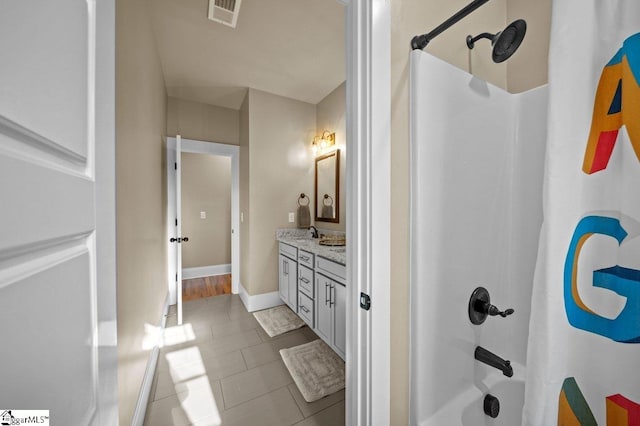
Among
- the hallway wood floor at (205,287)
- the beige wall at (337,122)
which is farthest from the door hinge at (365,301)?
the hallway wood floor at (205,287)

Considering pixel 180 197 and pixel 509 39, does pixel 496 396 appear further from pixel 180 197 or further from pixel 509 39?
pixel 180 197

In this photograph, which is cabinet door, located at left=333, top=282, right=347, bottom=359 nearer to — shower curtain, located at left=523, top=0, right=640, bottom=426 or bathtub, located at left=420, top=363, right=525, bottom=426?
bathtub, located at left=420, top=363, right=525, bottom=426

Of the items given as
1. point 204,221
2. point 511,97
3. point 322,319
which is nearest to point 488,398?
point 322,319

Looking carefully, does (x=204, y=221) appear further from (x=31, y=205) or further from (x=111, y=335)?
(x=31, y=205)

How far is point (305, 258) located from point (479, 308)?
157 centimetres

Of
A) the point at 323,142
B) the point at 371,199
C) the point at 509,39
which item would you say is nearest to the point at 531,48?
the point at 509,39

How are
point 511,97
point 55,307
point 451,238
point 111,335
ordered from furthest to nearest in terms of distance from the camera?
point 511,97
point 451,238
point 111,335
point 55,307

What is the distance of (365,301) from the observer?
2.77 ft

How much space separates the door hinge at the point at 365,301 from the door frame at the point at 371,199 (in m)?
0.01

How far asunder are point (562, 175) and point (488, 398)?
1093 mm

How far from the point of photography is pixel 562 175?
62 cm

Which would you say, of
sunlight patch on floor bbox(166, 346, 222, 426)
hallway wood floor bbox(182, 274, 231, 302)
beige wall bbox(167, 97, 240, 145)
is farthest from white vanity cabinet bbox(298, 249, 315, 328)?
beige wall bbox(167, 97, 240, 145)

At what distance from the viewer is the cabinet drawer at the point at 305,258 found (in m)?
2.26

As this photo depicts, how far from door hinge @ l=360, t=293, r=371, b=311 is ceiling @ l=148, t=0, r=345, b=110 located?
6.51ft
